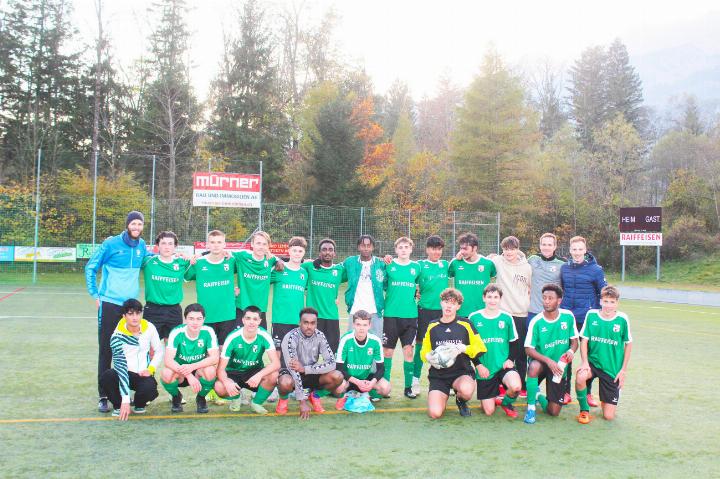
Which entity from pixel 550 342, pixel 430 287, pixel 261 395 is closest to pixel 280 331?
A: pixel 261 395

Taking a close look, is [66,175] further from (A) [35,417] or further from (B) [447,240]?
(A) [35,417]

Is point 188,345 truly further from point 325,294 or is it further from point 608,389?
point 608,389

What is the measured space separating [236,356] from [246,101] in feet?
81.5

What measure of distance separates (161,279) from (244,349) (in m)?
1.18

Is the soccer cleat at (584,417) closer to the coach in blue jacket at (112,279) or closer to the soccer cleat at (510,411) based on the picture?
the soccer cleat at (510,411)

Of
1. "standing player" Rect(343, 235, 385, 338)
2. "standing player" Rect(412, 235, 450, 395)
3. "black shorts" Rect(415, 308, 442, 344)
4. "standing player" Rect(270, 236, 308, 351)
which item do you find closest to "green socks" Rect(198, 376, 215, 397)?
"standing player" Rect(270, 236, 308, 351)

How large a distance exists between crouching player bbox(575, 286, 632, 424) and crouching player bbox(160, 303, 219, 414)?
11.3 feet

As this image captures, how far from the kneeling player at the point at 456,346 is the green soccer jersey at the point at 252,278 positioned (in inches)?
72.7

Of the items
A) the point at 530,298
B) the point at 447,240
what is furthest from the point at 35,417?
the point at 447,240

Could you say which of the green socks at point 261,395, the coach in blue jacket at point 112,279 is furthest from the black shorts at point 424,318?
the coach in blue jacket at point 112,279

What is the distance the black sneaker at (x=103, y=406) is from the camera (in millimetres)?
5496

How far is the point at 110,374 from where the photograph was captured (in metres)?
5.39

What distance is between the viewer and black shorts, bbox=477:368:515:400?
18.8 ft

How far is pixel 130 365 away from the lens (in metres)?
5.45
